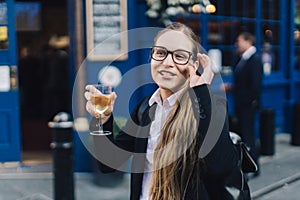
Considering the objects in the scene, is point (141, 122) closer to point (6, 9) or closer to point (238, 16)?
point (6, 9)

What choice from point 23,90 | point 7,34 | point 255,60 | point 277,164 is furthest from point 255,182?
point 23,90

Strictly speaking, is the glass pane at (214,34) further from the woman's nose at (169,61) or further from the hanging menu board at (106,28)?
the woman's nose at (169,61)

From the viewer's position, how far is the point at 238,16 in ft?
25.4

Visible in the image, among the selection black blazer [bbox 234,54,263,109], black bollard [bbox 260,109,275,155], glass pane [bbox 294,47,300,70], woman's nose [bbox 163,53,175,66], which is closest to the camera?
woman's nose [bbox 163,53,175,66]

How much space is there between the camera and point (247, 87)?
222 inches

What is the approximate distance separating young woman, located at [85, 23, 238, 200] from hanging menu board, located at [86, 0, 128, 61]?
3790 millimetres

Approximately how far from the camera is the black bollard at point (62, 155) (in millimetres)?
3570

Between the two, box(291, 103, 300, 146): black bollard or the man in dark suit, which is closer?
the man in dark suit

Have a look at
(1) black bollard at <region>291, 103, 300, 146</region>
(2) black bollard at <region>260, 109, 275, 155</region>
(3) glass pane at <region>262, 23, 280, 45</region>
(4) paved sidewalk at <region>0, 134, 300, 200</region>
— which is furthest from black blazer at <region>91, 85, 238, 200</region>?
(3) glass pane at <region>262, 23, 280, 45</region>

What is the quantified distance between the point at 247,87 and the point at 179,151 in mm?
3908

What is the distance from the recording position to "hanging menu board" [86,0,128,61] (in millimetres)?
5699

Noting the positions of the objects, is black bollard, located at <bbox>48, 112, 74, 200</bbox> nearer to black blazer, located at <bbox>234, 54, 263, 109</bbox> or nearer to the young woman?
the young woman

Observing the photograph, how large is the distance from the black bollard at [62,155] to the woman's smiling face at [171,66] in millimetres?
1851

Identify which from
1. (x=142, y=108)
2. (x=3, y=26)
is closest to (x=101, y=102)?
(x=142, y=108)
